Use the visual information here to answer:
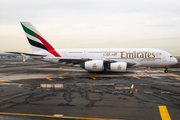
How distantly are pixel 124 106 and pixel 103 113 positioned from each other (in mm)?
1587

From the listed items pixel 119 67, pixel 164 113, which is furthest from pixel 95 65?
pixel 164 113

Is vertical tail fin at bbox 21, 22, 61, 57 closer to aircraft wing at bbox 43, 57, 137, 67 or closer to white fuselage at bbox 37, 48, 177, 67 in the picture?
aircraft wing at bbox 43, 57, 137, 67

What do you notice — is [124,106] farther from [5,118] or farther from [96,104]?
[5,118]

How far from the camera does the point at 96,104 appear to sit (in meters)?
8.20

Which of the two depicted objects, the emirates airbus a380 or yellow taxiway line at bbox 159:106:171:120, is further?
the emirates airbus a380

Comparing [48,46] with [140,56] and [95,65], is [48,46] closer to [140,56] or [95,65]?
[95,65]

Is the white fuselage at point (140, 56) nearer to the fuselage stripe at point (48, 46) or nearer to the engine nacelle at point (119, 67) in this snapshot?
the engine nacelle at point (119, 67)

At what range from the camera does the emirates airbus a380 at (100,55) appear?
2108 centimetres

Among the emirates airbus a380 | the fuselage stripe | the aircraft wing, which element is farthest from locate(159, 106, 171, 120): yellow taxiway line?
the fuselage stripe

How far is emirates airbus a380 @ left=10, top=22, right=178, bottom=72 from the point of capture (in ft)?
69.1

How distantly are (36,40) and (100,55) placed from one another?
11375mm

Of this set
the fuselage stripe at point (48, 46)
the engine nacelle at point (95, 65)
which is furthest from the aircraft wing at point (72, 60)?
the fuselage stripe at point (48, 46)

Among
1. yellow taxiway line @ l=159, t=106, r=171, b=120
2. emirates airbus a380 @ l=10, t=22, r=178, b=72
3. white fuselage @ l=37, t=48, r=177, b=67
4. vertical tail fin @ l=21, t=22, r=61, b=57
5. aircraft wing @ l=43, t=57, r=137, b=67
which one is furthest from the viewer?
vertical tail fin @ l=21, t=22, r=61, b=57

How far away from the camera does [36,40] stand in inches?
931
